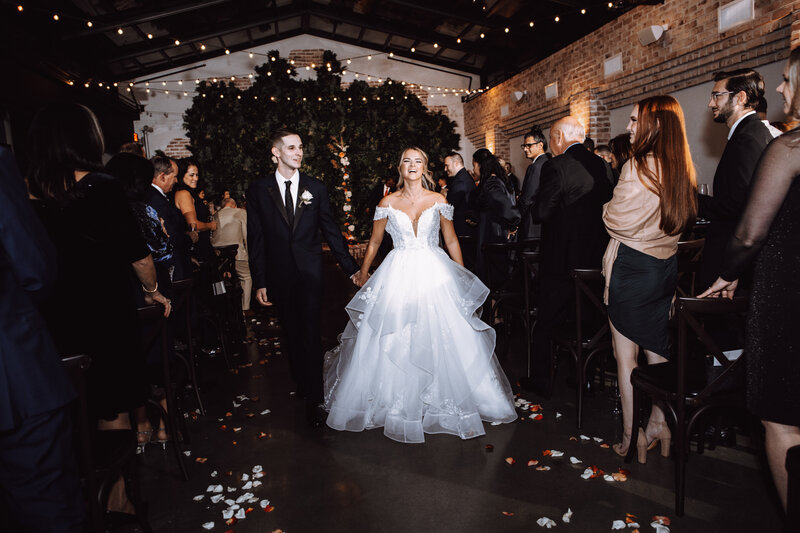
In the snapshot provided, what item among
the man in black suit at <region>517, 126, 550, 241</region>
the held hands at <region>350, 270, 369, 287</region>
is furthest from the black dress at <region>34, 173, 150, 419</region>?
the man in black suit at <region>517, 126, 550, 241</region>

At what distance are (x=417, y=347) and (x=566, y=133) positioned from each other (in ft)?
5.32

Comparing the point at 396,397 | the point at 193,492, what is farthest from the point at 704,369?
the point at 193,492

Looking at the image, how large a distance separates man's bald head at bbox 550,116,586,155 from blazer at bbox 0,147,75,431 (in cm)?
276

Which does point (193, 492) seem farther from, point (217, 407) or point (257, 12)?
point (257, 12)

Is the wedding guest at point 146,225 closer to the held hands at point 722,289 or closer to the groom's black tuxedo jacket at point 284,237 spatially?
the groom's black tuxedo jacket at point 284,237

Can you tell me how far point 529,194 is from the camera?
446 centimetres

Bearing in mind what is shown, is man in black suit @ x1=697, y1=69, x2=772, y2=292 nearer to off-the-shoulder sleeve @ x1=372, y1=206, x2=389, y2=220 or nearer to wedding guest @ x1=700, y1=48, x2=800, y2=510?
wedding guest @ x1=700, y1=48, x2=800, y2=510

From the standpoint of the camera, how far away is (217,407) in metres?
3.61

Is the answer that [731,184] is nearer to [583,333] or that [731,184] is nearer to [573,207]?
[573,207]

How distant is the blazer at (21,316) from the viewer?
4.10 ft

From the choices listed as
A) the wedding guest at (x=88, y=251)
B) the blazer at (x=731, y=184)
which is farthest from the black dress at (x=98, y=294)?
the blazer at (x=731, y=184)

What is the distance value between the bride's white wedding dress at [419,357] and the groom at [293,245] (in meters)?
0.24

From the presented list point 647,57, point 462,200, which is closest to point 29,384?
point 462,200

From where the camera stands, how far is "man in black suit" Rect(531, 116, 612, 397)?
10.2ft
